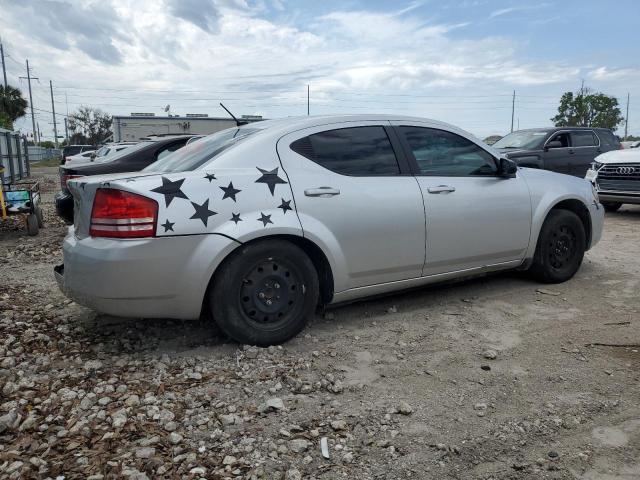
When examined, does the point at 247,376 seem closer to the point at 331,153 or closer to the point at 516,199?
the point at 331,153

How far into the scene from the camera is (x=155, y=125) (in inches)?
923

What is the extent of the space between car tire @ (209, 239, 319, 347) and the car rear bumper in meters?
0.11

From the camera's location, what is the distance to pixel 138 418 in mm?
2686

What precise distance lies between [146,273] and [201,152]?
114 centimetres

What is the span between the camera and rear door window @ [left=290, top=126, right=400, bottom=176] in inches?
148

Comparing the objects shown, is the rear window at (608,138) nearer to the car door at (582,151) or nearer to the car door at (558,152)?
the car door at (582,151)

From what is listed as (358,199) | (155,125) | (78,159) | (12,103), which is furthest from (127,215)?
(12,103)

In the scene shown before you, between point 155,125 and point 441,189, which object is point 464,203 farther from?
point 155,125

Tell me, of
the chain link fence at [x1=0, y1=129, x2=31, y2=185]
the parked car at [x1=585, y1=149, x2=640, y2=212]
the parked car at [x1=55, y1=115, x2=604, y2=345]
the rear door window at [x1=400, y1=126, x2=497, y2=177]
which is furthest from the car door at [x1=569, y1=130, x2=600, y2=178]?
the chain link fence at [x1=0, y1=129, x2=31, y2=185]

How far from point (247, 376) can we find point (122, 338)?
1.15 metres

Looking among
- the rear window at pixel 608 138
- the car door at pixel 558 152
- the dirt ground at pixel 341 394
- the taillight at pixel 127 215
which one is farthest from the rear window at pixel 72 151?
the taillight at pixel 127 215

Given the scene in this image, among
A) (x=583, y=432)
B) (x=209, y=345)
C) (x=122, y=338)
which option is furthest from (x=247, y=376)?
(x=583, y=432)

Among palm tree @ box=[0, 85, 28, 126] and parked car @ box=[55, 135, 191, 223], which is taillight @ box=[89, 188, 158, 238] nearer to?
parked car @ box=[55, 135, 191, 223]

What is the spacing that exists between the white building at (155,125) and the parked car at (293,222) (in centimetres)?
1986
